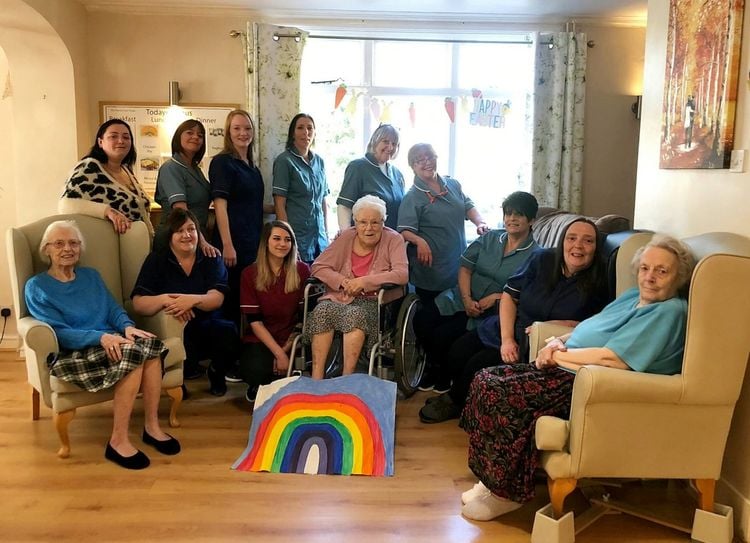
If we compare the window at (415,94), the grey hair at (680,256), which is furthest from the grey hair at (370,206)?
the window at (415,94)

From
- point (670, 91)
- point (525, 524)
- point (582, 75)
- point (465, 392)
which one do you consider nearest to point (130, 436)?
point (465, 392)

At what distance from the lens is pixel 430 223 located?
139 inches

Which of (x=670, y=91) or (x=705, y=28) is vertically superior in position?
(x=705, y=28)

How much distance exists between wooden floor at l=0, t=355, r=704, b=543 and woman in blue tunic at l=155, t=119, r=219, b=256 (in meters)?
1.20

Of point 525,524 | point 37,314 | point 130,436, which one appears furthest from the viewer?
point 130,436

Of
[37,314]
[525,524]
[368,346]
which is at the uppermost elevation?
[37,314]

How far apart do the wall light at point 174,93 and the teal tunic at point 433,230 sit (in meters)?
1.90

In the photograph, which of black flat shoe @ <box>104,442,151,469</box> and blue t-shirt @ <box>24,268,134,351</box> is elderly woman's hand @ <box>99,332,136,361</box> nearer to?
blue t-shirt @ <box>24,268,134,351</box>

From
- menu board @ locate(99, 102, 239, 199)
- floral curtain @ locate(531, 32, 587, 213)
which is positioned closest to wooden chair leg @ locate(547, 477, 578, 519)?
floral curtain @ locate(531, 32, 587, 213)

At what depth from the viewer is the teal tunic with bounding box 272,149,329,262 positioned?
3703 millimetres

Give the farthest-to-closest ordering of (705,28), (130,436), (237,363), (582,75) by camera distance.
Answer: (582,75), (237,363), (130,436), (705,28)

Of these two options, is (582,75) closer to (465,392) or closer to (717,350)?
(465,392)

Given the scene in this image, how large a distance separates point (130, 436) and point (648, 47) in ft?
9.89

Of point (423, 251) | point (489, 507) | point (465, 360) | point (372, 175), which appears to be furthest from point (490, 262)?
point (489, 507)
